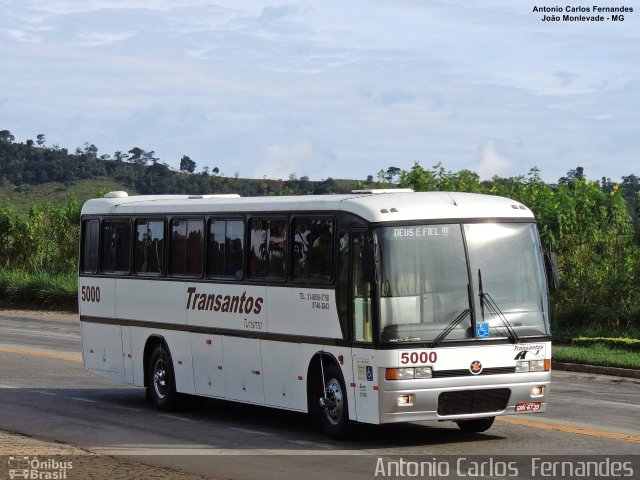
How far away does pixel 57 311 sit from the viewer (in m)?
46.9

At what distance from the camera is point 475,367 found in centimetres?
1440

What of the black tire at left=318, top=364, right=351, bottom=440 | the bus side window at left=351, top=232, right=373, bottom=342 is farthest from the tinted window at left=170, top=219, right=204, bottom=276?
the bus side window at left=351, top=232, right=373, bottom=342

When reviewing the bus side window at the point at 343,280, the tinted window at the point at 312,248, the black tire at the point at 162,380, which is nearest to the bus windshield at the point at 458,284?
the bus side window at the point at 343,280

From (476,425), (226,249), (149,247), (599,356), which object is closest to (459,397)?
(476,425)

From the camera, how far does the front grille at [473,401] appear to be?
46.9ft

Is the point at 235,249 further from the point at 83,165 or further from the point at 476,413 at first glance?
the point at 83,165

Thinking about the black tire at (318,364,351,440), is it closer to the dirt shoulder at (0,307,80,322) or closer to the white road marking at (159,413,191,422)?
the white road marking at (159,413,191,422)

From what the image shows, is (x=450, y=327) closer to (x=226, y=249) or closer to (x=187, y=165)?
(x=226, y=249)

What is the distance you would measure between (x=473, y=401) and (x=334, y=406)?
5.67ft

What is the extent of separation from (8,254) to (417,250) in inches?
1697

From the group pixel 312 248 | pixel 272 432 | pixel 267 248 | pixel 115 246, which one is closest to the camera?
pixel 312 248

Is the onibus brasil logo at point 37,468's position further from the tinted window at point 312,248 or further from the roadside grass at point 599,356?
the roadside grass at point 599,356

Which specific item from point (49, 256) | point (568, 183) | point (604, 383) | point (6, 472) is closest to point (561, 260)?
point (568, 183)

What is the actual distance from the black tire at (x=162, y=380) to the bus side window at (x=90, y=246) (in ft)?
7.58
